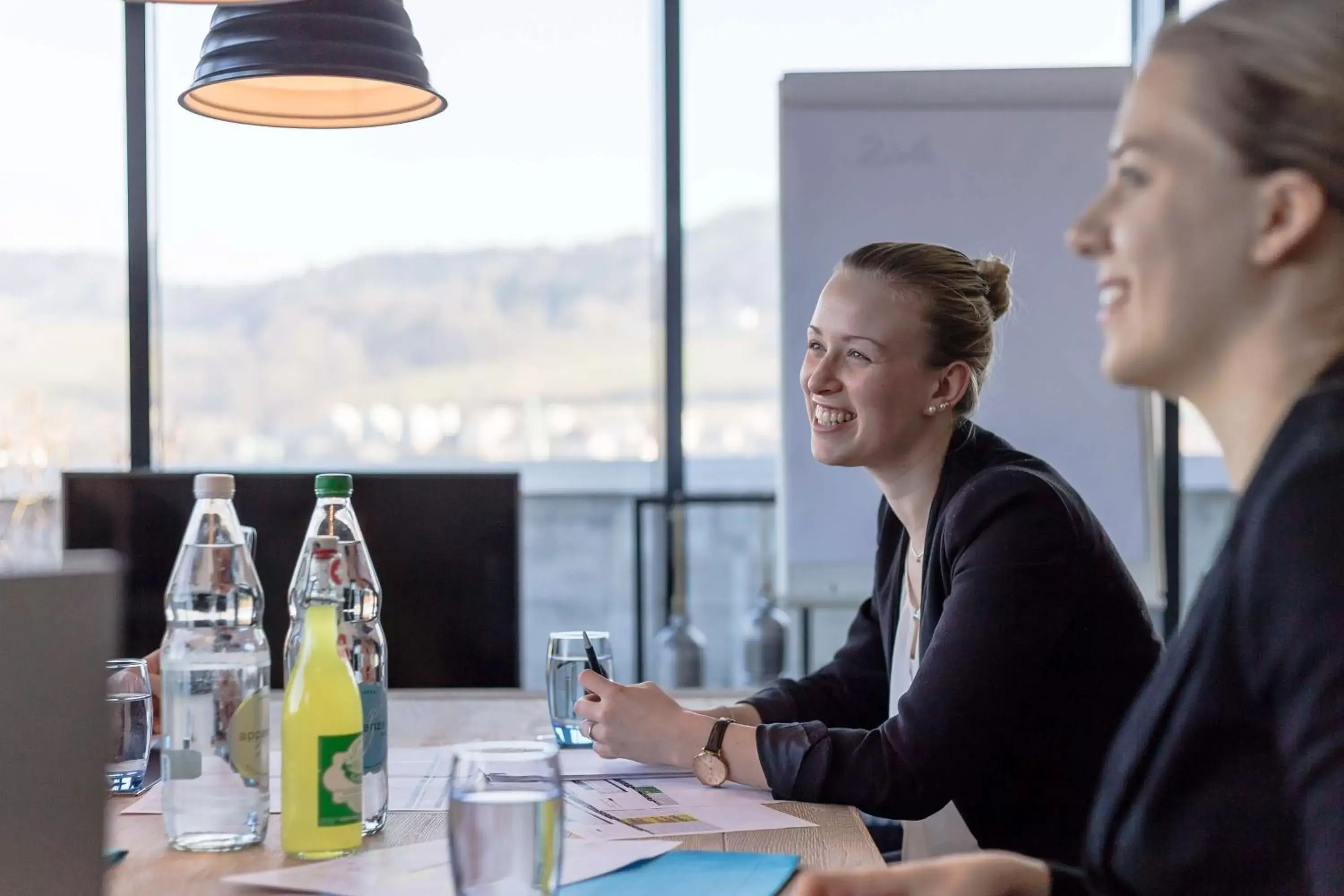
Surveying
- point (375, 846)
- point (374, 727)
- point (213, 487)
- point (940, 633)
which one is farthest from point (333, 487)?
point (940, 633)

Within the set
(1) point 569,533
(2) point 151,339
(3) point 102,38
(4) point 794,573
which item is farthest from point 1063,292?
(3) point 102,38

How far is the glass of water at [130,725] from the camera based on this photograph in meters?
1.39

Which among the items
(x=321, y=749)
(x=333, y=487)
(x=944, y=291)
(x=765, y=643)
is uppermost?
(x=944, y=291)

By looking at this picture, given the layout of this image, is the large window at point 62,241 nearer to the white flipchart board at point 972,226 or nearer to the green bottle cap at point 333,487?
the white flipchart board at point 972,226

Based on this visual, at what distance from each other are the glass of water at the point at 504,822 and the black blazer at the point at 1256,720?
1.36ft

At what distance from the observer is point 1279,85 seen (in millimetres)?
887

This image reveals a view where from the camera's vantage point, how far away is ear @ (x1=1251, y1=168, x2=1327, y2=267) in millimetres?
873

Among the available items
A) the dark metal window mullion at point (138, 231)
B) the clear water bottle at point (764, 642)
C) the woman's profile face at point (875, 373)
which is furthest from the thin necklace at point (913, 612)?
the dark metal window mullion at point (138, 231)

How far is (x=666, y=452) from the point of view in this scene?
4.16m

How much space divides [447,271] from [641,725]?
291 cm

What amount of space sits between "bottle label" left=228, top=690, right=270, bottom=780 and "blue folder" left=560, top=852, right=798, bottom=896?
31cm

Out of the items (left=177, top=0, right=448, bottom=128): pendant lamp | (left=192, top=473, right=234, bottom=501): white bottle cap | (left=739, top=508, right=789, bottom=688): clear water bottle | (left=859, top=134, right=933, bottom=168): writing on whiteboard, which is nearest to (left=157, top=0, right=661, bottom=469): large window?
(left=739, top=508, right=789, bottom=688): clear water bottle

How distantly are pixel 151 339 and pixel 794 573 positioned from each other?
1995mm

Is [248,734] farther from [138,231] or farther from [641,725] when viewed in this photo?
[138,231]
